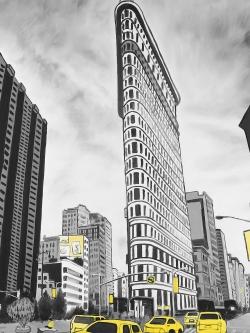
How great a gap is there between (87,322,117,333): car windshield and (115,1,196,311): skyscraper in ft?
264

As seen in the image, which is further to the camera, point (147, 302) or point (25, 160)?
point (25, 160)

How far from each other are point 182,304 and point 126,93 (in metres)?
64.9

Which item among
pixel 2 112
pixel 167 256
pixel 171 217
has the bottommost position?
pixel 167 256

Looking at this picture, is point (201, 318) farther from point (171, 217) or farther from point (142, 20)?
point (142, 20)

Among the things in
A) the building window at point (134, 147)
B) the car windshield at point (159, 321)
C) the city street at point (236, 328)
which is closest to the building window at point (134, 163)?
the building window at point (134, 147)

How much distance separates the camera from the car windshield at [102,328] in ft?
57.3

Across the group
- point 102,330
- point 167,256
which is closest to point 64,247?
point 167,256

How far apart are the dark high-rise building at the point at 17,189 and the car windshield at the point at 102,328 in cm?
15106

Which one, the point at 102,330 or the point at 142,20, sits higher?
the point at 142,20

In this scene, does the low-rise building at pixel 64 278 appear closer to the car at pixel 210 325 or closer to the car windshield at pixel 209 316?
the car windshield at pixel 209 316

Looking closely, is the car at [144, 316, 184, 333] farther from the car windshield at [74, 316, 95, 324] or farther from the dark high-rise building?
the dark high-rise building

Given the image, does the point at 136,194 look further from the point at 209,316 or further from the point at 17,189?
the point at 17,189

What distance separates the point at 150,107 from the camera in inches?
5138

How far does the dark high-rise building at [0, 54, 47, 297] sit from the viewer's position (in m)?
168
